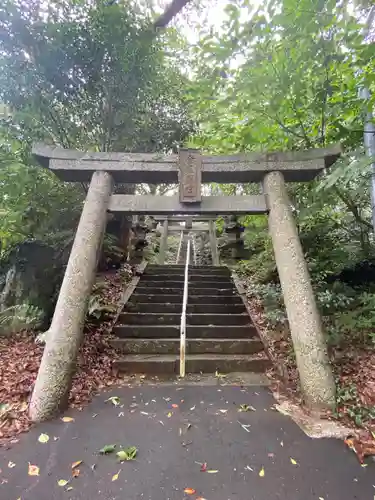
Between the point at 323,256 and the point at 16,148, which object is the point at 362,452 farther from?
the point at 16,148

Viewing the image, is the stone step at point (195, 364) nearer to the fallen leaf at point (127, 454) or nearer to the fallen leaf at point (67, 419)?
the fallen leaf at point (67, 419)

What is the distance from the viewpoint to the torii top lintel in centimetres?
412

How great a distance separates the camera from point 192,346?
4438 mm

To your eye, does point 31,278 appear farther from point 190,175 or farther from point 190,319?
point 190,175

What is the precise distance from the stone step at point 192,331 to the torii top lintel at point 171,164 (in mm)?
2475

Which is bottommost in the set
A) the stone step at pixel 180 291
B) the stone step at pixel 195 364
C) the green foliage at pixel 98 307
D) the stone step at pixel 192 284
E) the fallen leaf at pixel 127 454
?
the fallen leaf at pixel 127 454

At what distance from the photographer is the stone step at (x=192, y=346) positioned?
4.41m

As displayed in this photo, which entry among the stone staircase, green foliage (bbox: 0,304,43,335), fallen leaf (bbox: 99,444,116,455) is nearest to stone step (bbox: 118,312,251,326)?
the stone staircase

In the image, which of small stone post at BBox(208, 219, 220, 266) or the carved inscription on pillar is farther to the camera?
small stone post at BBox(208, 219, 220, 266)

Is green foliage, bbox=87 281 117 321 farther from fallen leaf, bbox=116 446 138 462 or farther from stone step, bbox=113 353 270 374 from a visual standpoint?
fallen leaf, bbox=116 446 138 462

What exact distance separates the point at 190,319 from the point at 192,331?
0.40 metres

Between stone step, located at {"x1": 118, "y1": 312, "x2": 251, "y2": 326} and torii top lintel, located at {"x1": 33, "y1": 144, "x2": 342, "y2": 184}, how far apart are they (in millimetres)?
2467

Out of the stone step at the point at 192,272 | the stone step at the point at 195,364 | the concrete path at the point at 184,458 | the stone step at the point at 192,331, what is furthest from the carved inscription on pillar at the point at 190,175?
the stone step at the point at 192,272

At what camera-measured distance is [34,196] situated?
5148 millimetres
